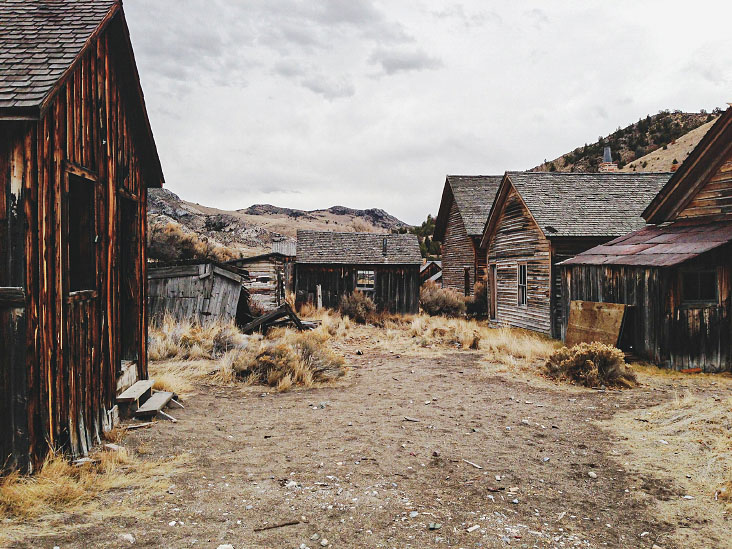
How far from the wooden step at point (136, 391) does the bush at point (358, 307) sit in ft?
45.5

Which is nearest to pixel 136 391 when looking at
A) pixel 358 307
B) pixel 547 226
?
pixel 547 226

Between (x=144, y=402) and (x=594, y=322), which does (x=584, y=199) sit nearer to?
(x=594, y=322)

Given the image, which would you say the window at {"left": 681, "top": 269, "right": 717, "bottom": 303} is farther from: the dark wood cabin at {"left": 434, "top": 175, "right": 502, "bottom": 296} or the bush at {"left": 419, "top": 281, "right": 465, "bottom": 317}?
the dark wood cabin at {"left": 434, "top": 175, "right": 502, "bottom": 296}

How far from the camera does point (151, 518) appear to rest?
418 cm

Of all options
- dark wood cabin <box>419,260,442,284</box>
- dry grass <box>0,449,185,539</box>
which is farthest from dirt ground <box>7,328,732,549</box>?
dark wood cabin <box>419,260,442,284</box>

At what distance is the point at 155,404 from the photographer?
23.7ft

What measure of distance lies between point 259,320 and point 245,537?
10.6 metres

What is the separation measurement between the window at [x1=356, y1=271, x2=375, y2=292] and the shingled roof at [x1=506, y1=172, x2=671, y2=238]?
7798mm

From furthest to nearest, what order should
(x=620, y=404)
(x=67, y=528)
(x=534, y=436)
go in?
1. (x=620, y=404)
2. (x=534, y=436)
3. (x=67, y=528)

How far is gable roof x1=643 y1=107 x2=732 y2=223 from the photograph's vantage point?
11.3m

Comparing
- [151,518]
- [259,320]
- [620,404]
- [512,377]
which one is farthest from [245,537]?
[259,320]

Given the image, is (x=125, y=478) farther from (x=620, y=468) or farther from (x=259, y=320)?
(x=259, y=320)

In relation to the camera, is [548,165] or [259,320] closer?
[259,320]

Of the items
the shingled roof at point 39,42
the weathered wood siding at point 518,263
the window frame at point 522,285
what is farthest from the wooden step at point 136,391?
the window frame at point 522,285
